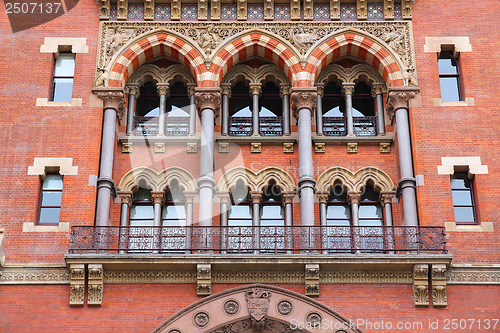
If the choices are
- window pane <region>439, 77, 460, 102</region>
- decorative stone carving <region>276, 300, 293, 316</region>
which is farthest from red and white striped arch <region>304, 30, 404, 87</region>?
decorative stone carving <region>276, 300, 293, 316</region>

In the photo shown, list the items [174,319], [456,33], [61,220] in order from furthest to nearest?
1. [456,33]
2. [61,220]
3. [174,319]

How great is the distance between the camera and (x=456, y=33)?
922 inches

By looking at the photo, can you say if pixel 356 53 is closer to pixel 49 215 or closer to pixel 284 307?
pixel 284 307

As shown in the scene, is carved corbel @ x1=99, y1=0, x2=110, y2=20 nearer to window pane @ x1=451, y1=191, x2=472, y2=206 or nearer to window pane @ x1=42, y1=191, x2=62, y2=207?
window pane @ x1=42, y1=191, x2=62, y2=207

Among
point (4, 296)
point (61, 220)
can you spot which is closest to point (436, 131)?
point (61, 220)

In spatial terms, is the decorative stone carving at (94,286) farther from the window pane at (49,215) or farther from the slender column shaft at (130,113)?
the slender column shaft at (130,113)

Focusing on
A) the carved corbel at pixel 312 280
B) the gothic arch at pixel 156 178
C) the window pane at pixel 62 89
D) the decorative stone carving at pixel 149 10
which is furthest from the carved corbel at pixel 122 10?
the carved corbel at pixel 312 280

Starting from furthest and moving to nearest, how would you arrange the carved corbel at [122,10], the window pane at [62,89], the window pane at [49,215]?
the carved corbel at [122,10] < the window pane at [62,89] < the window pane at [49,215]

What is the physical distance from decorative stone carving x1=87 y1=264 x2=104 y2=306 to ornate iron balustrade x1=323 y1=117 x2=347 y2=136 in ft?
23.3

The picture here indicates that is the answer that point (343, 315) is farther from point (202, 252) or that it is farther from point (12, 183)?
point (12, 183)

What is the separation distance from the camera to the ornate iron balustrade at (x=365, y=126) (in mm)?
23266

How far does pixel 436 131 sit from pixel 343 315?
5416mm

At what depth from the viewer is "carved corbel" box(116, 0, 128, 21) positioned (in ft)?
77.8

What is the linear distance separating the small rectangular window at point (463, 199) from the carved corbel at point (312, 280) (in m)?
3.86
